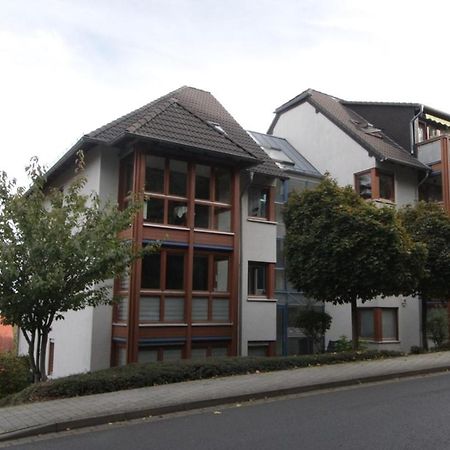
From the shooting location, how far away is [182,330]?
1677 centimetres

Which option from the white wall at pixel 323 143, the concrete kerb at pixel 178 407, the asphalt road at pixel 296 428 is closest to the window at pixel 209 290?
the concrete kerb at pixel 178 407

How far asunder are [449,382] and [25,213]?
356 inches

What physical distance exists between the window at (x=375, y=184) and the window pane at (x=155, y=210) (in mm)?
10033

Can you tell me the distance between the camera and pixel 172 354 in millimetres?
16844

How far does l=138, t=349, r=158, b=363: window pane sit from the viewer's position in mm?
16266

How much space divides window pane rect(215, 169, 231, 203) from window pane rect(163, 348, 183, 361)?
4825mm

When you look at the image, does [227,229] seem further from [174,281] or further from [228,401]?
[228,401]

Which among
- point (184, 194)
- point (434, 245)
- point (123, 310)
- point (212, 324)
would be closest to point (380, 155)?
point (434, 245)

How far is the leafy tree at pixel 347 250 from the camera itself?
1549 cm

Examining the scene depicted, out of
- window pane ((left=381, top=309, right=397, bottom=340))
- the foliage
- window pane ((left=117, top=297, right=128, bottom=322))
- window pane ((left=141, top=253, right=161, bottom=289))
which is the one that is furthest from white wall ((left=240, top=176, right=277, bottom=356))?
the foliage

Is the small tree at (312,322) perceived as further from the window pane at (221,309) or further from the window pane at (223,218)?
the window pane at (223,218)

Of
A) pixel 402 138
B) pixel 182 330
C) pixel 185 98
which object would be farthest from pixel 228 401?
pixel 402 138

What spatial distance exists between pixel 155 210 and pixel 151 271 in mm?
1778

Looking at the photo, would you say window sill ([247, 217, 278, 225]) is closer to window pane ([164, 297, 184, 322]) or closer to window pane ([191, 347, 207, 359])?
window pane ([164, 297, 184, 322])
